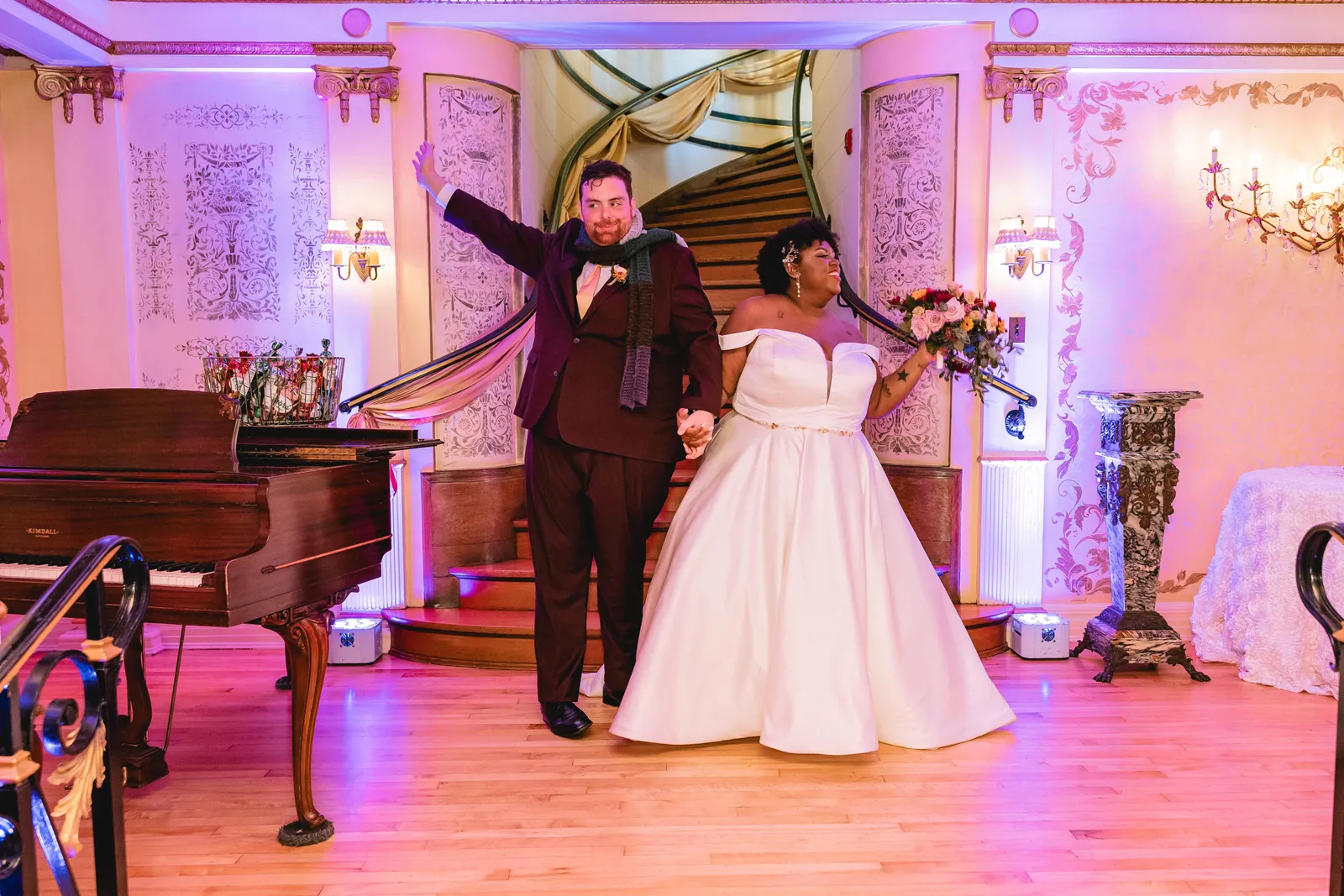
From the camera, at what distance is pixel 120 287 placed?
450 cm

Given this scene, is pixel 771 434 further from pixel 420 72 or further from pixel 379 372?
pixel 420 72

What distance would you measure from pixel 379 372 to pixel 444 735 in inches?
74.8

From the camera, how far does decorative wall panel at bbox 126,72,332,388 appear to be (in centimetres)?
450

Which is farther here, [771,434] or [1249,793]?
[771,434]

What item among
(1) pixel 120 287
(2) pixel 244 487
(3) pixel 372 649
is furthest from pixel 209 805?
(1) pixel 120 287

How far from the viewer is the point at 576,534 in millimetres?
3303

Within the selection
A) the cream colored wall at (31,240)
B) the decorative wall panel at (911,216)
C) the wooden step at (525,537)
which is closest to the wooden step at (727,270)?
the decorative wall panel at (911,216)

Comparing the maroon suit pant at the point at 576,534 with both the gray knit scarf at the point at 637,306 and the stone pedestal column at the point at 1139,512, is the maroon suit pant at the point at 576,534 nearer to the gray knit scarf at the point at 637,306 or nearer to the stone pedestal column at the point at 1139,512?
the gray knit scarf at the point at 637,306

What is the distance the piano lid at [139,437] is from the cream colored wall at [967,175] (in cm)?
280

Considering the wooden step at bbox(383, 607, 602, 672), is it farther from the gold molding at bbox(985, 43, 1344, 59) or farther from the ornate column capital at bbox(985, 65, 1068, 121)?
the gold molding at bbox(985, 43, 1344, 59)

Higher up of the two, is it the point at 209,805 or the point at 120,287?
the point at 120,287

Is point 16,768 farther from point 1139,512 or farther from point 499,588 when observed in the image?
point 1139,512

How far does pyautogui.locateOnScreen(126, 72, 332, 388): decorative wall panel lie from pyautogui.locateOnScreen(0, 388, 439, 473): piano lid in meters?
1.89

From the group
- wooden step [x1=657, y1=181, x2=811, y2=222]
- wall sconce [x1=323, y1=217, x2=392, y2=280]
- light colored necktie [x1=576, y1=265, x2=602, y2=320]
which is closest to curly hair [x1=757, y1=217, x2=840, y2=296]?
light colored necktie [x1=576, y1=265, x2=602, y2=320]
